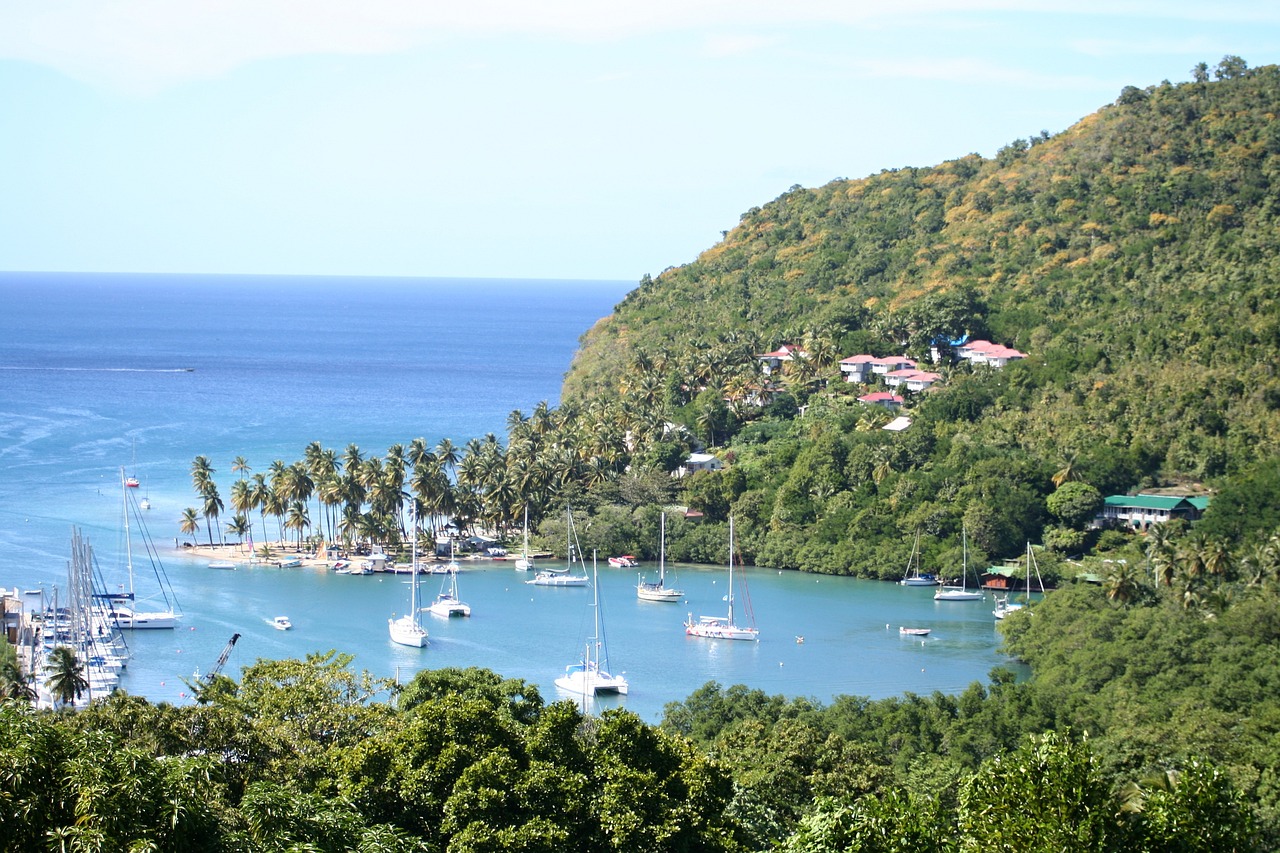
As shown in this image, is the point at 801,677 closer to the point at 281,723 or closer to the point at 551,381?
the point at 281,723

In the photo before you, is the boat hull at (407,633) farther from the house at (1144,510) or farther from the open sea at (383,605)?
the house at (1144,510)

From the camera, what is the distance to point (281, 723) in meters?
25.6

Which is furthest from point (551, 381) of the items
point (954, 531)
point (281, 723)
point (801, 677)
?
point (281, 723)

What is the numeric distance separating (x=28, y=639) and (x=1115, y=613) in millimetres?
34323

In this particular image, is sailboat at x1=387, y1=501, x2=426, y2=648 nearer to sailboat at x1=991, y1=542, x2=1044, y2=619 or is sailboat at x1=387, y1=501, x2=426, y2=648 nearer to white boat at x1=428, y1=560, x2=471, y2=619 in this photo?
white boat at x1=428, y1=560, x2=471, y2=619

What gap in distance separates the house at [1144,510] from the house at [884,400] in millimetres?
14974

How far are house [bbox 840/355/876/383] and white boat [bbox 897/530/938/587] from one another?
67.3 ft

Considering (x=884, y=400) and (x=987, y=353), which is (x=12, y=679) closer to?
(x=884, y=400)

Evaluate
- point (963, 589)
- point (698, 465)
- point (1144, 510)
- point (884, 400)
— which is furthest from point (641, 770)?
point (884, 400)

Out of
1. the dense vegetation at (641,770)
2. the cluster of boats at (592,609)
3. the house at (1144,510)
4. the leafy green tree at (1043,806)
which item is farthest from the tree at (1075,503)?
the leafy green tree at (1043,806)

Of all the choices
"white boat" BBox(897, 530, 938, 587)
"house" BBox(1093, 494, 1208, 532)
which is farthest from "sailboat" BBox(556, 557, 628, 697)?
"house" BBox(1093, 494, 1208, 532)

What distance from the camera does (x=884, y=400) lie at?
247 feet

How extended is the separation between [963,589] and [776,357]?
27700mm

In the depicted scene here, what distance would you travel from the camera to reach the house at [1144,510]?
60656 mm
